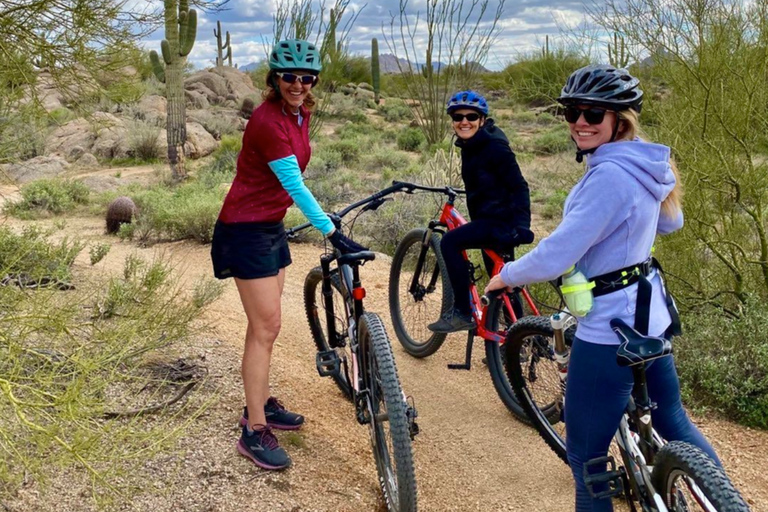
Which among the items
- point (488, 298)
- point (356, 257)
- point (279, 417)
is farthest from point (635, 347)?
point (279, 417)

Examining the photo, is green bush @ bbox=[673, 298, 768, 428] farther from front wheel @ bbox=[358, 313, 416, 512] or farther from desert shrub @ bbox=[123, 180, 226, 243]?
desert shrub @ bbox=[123, 180, 226, 243]

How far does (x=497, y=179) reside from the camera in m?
4.11

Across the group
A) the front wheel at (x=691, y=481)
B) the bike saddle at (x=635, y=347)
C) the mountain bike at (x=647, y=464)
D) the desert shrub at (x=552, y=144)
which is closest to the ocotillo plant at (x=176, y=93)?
the desert shrub at (x=552, y=144)

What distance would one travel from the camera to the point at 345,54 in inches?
561

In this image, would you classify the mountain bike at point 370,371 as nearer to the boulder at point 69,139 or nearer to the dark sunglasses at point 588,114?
the dark sunglasses at point 588,114

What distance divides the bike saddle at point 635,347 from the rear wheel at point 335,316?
5.75ft

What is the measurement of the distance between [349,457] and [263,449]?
1.64 feet

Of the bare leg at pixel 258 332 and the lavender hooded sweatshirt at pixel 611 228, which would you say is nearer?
the lavender hooded sweatshirt at pixel 611 228

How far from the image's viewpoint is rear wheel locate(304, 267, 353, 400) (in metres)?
3.95

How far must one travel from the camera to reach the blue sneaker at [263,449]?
3.35m

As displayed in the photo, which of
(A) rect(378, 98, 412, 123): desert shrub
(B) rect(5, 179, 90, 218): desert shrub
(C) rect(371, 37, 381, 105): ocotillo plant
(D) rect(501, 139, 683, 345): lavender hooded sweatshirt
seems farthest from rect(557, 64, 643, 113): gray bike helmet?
(C) rect(371, 37, 381, 105): ocotillo plant

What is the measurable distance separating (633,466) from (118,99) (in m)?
4.58

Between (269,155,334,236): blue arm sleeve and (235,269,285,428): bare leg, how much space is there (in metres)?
0.46

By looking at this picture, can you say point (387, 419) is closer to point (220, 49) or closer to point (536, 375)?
point (536, 375)
